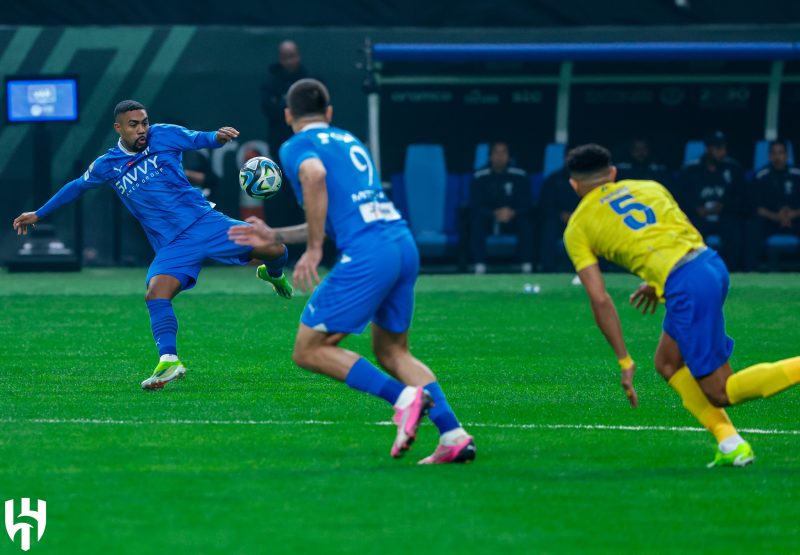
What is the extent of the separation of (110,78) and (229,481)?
15.9 metres

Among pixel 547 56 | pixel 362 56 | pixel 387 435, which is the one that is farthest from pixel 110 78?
pixel 387 435

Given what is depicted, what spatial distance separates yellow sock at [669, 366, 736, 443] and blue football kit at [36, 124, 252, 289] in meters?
4.43

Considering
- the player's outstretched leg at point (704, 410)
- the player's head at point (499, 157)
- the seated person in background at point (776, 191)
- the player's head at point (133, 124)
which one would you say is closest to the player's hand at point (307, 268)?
the player's outstretched leg at point (704, 410)

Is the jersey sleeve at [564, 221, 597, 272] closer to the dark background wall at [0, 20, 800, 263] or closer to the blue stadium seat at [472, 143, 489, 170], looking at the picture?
the blue stadium seat at [472, 143, 489, 170]

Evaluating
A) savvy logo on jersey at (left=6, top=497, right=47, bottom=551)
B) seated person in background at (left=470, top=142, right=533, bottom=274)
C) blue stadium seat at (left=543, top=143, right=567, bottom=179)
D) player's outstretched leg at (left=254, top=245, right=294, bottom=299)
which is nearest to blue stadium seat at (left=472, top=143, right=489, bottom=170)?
seated person in background at (left=470, top=142, right=533, bottom=274)

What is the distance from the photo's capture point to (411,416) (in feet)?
26.0

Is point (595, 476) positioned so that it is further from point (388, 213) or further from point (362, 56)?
point (362, 56)

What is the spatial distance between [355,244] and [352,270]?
14cm

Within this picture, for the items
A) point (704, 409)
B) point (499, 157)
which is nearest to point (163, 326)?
point (704, 409)

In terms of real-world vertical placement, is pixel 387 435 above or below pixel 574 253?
below

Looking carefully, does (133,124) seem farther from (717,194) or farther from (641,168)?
(717,194)

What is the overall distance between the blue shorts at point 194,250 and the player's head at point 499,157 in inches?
369

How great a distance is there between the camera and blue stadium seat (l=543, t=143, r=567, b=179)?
71.6 ft

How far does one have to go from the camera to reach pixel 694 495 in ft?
24.5
